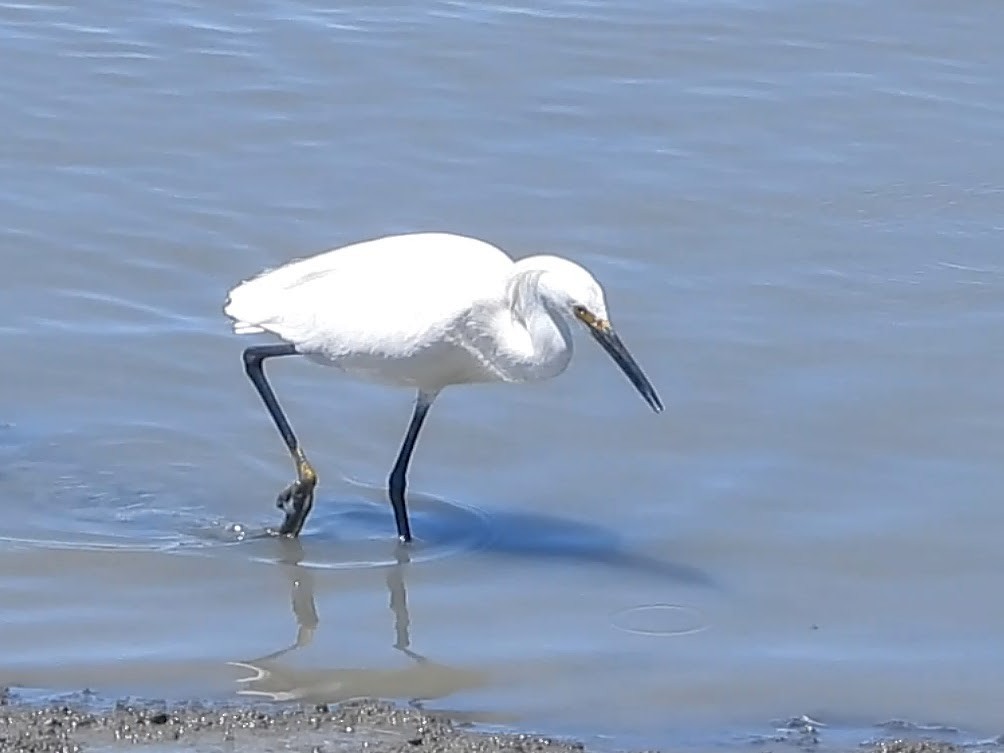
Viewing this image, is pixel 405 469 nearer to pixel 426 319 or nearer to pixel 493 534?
pixel 493 534

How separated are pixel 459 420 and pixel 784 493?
4.31 ft

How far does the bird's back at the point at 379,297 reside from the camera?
745 centimetres

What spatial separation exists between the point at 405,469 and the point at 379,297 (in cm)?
66

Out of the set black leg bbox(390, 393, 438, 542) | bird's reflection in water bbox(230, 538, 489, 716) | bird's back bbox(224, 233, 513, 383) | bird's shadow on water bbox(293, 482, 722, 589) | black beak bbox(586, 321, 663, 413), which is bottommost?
bird's reflection in water bbox(230, 538, 489, 716)

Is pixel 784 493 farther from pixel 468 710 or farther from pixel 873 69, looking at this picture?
pixel 873 69

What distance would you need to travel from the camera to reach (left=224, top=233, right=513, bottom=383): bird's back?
7449 mm

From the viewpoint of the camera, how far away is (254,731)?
19.5 ft

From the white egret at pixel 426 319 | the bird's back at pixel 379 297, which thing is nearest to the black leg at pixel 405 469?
the white egret at pixel 426 319

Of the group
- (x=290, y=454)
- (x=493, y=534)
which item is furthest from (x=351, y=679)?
(x=290, y=454)

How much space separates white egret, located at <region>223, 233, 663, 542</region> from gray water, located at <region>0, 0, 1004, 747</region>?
0.53m

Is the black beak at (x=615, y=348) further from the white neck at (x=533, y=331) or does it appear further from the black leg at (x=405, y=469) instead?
the black leg at (x=405, y=469)

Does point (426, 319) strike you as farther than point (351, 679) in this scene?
Yes

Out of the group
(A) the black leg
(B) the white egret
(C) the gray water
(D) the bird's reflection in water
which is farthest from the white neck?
(D) the bird's reflection in water

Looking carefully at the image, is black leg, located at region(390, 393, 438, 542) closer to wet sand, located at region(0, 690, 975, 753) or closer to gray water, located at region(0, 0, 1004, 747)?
gray water, located at region(0, 0, 1004, 747)
